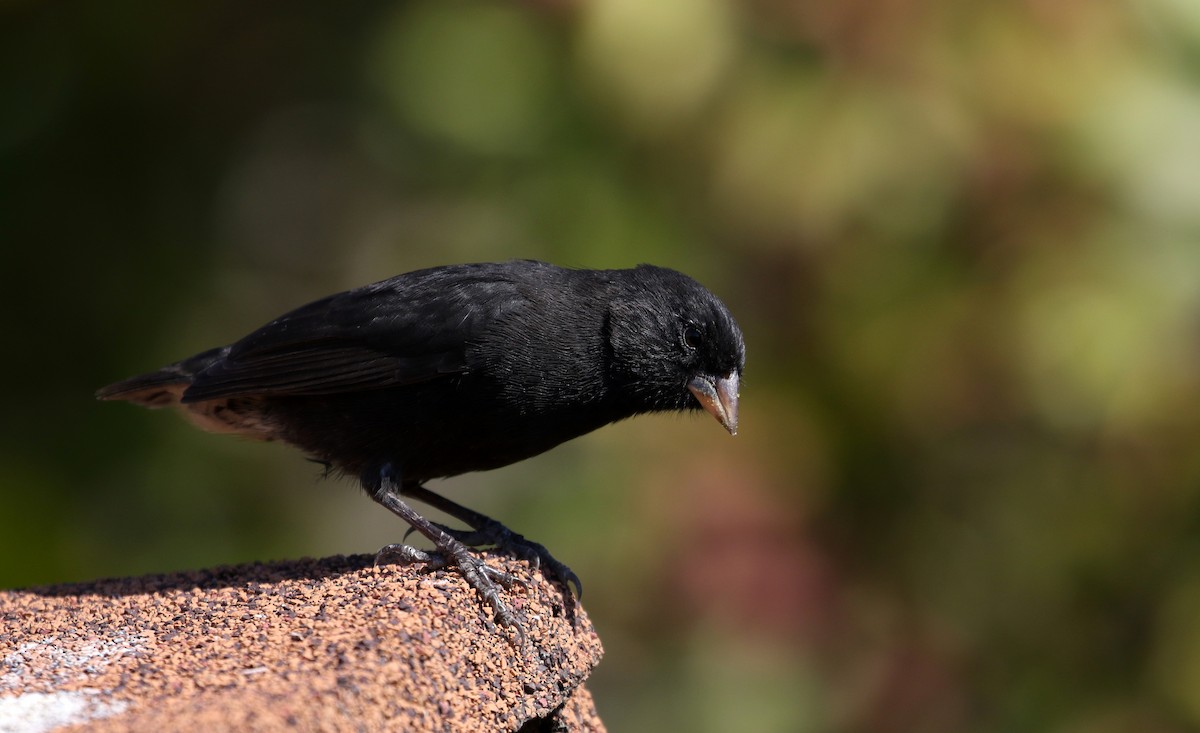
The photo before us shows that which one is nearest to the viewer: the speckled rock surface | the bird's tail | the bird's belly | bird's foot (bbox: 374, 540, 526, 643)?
the speckled rock surface

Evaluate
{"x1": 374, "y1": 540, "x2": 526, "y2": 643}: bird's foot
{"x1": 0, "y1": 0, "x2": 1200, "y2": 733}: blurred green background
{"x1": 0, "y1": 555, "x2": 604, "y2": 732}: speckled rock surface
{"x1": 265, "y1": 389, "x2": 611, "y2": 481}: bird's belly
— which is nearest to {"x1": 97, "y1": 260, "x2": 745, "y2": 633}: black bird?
{"x1": 265, "y1": 389, "x2": 611, "y2": 481}: bird's belly

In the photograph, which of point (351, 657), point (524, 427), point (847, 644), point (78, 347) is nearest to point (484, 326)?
point (524, 427)

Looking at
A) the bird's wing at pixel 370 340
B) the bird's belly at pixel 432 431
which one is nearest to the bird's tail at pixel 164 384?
the bird's wing at pixel 370 340

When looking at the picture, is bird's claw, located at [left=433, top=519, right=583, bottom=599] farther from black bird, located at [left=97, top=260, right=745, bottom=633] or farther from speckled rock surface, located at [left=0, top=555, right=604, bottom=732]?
speckled rock surface, located at [left=0, top=555, right=604, bottom=732]

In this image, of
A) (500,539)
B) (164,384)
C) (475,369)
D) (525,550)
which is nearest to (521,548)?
(525,550)

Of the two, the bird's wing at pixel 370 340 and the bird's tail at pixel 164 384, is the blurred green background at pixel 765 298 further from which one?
the bird's wing at pixel 370 340

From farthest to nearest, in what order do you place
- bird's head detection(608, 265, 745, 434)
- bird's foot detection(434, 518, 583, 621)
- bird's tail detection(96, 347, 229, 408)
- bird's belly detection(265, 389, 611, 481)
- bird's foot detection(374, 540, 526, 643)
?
1. bird's tail detection(96, 347, 229, 408)
2. bird's head detection(608, 265, 745, 434)
3. bird's belly detection(265, 389, 611, 481)
4. bird's foot detection(434, 518, 583, 621)
5. bird's foot detection(374, 540, 526, 643)

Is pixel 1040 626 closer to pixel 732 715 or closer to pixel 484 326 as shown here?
pixel 732 715
